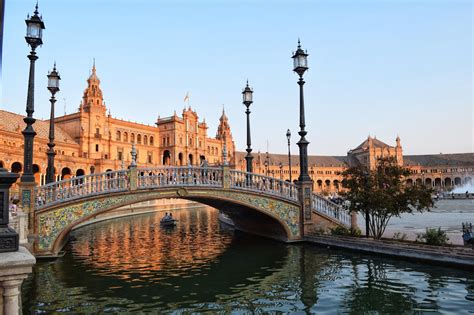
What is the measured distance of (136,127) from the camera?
87938 millimetres

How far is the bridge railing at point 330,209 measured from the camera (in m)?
19.1

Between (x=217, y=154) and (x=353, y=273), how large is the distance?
9932cm

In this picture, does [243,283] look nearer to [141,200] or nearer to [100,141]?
[141,200]

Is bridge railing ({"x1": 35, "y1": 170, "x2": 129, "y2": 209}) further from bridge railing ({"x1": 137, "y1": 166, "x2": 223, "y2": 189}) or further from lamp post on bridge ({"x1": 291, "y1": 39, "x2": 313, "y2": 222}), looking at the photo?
lamp post on bridge ({"x1": 291, "y1": 39, "x2": 313, "y2": 222})

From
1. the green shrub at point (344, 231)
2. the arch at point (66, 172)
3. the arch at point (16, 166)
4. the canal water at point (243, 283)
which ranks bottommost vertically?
the canal water at point (243, 283)

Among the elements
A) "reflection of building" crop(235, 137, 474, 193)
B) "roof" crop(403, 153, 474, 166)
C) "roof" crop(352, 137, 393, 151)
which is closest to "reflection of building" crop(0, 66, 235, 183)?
"reflection of building" crop(235, 137, 474, 193)

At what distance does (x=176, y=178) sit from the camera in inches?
Result: 669

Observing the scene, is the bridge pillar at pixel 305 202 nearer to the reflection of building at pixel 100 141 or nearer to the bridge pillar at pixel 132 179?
the bridge pillar at pixel 132 179

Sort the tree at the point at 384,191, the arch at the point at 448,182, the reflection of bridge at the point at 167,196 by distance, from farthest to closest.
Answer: the arch at the point at 448,182
the reflection of bridge at the point at 167,196
the tree at the point at 384,191

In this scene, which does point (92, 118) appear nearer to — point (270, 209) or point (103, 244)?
point (103, 244)

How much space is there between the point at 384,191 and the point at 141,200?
10.3 metres

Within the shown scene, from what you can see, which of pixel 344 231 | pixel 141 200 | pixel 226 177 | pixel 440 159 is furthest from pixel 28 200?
pixel 440 159

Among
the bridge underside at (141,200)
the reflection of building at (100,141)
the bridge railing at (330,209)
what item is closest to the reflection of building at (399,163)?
the reflection of building at (100,141)

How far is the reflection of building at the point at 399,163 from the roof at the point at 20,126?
5928 cm
